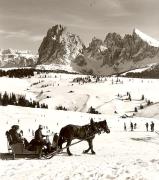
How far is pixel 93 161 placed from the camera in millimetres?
19797

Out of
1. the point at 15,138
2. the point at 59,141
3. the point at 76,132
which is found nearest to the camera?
the point at 15,138

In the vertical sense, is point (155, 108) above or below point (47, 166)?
below

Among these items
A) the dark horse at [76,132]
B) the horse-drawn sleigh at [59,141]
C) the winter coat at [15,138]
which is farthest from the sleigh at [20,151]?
the dark horse at [76,132]

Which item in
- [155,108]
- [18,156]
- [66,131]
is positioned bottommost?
[155,108]

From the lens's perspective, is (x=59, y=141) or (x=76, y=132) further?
(x=59, y=141)

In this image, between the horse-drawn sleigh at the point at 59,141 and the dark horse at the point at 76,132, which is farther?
the dark horse at the point at 76,132

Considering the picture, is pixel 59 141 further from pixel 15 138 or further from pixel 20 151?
pixel 15 138

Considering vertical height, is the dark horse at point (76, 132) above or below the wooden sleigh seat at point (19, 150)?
above

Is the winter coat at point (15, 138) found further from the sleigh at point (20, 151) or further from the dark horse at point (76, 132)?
the dark horse at point (76, 132)

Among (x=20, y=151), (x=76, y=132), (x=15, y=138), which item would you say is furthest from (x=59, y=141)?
(x=15, y=138)

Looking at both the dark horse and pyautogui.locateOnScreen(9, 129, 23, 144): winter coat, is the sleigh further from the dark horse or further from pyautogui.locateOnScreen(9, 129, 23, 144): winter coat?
the dark horse

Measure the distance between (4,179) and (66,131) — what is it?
715cm

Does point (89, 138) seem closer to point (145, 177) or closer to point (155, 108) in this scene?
point (145, 177)

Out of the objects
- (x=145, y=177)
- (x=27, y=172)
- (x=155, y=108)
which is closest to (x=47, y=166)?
(x=27, y=172)
